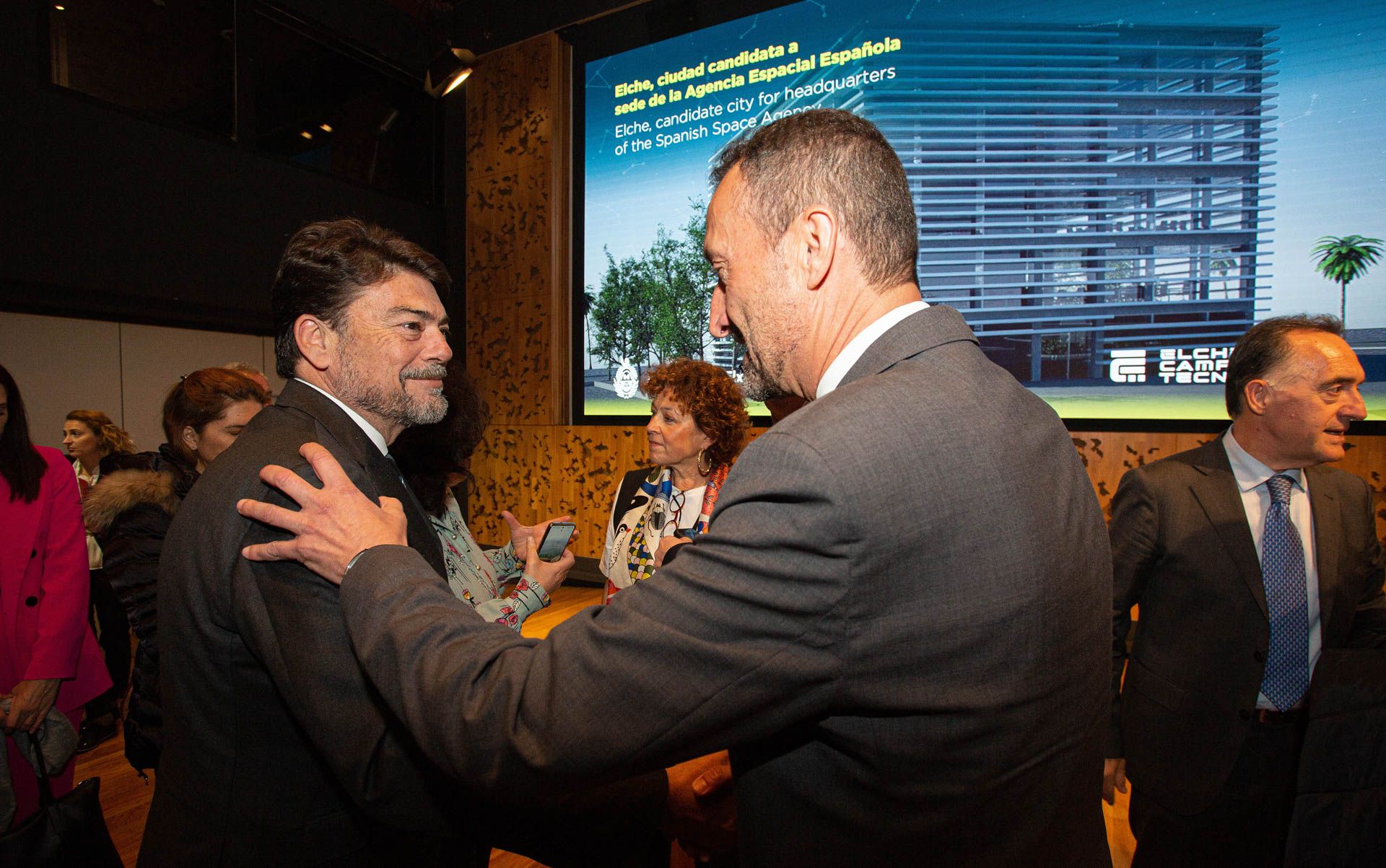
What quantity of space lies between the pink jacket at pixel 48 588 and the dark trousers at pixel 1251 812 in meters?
3.57

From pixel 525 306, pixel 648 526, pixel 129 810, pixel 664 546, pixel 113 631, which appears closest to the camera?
pixel 664 546

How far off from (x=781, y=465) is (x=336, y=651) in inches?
→ 28.4

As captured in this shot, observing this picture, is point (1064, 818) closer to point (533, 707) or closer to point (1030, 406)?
point (1030, 406)

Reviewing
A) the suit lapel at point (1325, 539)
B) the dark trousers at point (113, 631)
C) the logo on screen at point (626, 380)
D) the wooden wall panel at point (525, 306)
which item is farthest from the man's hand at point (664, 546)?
the logo on screen at point (626, 380)

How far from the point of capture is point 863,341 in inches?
36.1

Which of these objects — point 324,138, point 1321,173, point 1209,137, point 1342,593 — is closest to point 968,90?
point 1209,137

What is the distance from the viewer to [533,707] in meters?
0.70

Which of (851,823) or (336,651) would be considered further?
(336,651)

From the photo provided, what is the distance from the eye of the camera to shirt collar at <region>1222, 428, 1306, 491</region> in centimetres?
205

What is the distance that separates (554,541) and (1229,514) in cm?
197

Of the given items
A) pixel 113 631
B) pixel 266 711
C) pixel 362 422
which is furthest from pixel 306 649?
pixel 113 631

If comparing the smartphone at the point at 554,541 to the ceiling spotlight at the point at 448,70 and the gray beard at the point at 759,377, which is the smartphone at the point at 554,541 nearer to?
the gray beard at the point at 759,377

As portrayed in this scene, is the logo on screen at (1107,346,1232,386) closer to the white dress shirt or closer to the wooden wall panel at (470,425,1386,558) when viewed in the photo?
the wooden wall panel at (470,425,1386,558)

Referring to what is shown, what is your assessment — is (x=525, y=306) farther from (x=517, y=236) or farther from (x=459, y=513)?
(x=459, y=513)
